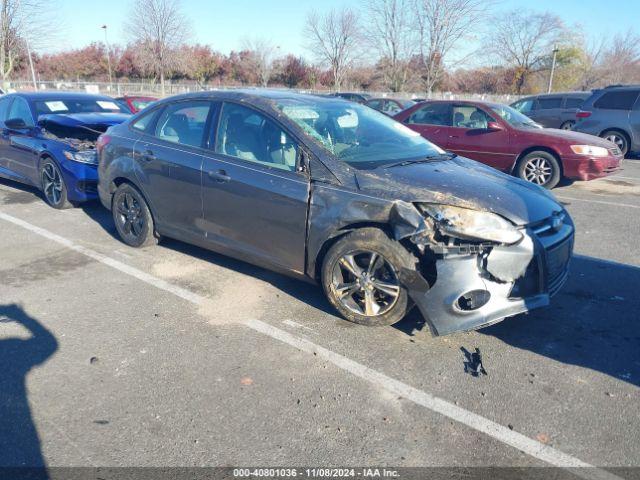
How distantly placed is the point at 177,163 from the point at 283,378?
8.05 ft

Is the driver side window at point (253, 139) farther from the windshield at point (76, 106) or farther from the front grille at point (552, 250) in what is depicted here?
the windshield at point (76, 106)

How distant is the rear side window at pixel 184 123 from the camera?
4.60 m

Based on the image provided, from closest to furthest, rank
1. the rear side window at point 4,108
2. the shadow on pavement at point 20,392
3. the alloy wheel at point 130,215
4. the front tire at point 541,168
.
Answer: the shadow on pavement at point 20,392 < the alloy wheel at point 130,215 < the rear side window at point 4,108 < the front tire at point 541,168

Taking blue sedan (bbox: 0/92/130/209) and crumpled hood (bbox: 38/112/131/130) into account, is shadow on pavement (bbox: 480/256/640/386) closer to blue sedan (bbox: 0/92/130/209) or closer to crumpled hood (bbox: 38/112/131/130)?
blue sedan (bbox: 0/92/130/209)

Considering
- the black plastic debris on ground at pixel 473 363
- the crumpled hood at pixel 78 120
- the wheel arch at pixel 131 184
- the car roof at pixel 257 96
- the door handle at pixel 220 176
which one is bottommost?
the black plastic debris on ground at pixel 473 363

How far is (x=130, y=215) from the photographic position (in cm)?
542

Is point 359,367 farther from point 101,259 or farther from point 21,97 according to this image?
point 21,97

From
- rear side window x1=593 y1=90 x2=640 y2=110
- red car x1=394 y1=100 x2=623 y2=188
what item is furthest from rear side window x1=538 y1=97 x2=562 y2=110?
red car x1=394 y1=100 x2=623 y2=188

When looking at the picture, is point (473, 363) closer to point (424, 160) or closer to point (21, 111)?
point (424, 160)

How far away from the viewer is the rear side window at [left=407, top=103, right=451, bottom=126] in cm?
965

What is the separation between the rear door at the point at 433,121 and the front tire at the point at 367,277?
20.9 feet

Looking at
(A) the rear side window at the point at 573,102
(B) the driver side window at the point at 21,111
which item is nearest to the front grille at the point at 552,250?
(B) the driver side window at the point at 21,111

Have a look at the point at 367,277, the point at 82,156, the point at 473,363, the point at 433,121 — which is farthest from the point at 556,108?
the point at 473,363

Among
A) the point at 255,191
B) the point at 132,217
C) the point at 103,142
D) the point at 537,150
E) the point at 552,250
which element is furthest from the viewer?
the point at 537,150
